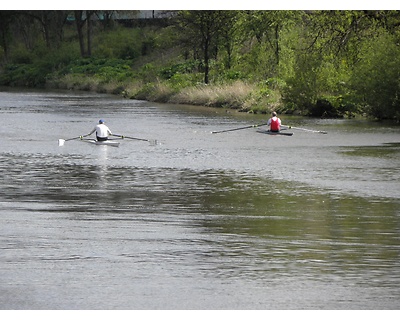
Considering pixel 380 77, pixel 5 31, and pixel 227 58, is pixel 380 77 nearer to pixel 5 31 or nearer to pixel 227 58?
pixel 227 58

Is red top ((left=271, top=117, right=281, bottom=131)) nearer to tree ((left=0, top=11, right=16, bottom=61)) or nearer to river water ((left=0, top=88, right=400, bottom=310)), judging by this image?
river water ((left=0, top=88, right=400, bottom=310))

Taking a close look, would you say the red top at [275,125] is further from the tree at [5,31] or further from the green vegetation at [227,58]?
the tree at [5,31]

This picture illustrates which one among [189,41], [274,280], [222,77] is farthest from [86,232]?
[189,41]

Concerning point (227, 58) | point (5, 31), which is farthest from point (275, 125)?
point (5, 31)

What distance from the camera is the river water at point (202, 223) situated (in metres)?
12.3

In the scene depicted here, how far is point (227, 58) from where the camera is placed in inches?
2699

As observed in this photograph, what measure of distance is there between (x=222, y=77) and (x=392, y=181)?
131 ft

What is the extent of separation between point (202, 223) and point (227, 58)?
5148cm

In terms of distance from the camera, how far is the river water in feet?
40.3

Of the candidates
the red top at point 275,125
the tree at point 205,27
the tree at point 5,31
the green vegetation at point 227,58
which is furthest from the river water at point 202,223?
the tree at point 5,31

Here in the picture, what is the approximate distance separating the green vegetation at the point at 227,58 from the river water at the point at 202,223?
8384 millimetres

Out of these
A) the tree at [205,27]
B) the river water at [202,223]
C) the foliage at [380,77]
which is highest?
the tree at [205,27]

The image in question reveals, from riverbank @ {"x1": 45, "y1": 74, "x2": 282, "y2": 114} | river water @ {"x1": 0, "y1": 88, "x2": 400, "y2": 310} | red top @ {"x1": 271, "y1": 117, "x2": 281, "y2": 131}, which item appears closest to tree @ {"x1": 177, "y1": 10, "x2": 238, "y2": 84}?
riverbank @ {"x1": 45, "y1": 74, "x2": 282, "y2": 114}
